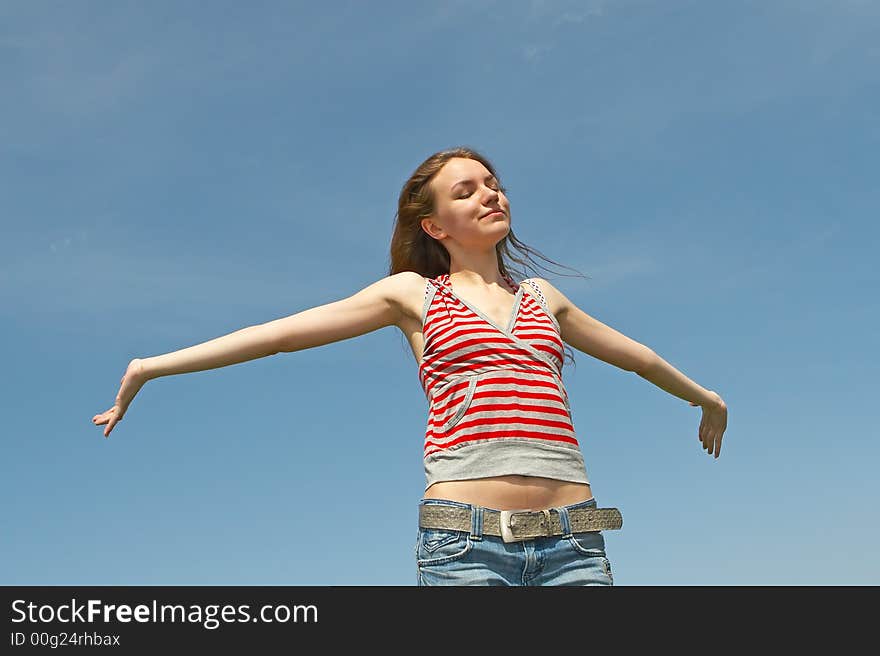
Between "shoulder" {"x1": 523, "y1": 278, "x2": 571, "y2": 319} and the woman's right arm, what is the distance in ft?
2.23

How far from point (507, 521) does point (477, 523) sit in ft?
0.44

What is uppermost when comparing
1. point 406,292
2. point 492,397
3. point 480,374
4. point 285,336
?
point 406,292

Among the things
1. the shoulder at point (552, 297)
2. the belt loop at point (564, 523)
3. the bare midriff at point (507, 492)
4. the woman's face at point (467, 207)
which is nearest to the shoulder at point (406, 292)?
the woman's face at point (467, 207)

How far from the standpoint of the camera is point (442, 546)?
443 cm

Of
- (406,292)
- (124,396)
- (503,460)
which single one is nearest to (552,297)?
(406,292)

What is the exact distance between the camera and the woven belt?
4410 mm

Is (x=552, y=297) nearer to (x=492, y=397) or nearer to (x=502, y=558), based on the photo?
(x=492, y=397)

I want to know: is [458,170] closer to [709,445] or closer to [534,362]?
[534,362]

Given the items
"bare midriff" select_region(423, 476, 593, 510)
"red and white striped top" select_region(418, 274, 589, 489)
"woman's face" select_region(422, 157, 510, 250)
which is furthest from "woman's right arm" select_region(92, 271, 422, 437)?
"bare midriff" select_region(423, 476, 593, 510)

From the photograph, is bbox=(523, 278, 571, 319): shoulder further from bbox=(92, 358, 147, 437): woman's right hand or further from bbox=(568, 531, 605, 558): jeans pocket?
bbox=(92, 358, 147, 437): woman's right hand

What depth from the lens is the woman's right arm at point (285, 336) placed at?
4.75 meters

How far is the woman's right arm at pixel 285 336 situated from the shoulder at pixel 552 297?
681 millimetres
